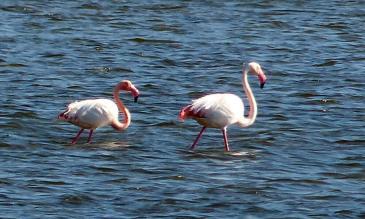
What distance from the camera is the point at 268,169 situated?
10461 millimetres

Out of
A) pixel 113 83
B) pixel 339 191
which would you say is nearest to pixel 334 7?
pixel 113 83

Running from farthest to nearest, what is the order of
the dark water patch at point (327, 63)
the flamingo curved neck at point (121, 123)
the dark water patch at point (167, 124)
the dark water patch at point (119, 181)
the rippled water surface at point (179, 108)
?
1. the dark water patch at point (327, 63)
2. the dark water patch at point (167, 124)
3. the flamingo curved neck at point (121, 123)
4. the dark water patch at point (119, 181)
5. the rippled water surface at point (179, 108)

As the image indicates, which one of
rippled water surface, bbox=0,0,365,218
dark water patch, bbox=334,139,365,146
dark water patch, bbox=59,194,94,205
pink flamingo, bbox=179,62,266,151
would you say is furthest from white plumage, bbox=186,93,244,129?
dark water patch, bbox=59,194,94,205

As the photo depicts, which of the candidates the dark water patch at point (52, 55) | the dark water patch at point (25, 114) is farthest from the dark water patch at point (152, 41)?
the dark water patch at point (25, 114)

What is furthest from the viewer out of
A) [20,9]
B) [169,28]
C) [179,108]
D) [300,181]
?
[20,9]

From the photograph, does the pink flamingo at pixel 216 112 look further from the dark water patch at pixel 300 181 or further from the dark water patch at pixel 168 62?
the dark water patch at pixel 168 62

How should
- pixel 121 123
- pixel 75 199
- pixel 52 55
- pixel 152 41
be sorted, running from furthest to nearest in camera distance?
pixel 152 41, pixel 52 55, pixel 121 123, pixel 75 199

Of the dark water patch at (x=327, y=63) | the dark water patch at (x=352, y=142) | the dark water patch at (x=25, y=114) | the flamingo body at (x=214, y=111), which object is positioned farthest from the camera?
the dark water patch at (x=327, y=63)

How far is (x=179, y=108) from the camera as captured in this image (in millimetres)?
13219

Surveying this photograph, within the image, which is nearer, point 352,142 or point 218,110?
point 218,110

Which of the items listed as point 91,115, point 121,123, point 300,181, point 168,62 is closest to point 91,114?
point 91,115

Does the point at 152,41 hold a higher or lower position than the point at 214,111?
lower

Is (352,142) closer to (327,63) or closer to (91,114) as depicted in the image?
(91,114)

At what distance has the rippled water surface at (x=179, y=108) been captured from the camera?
367 inches
